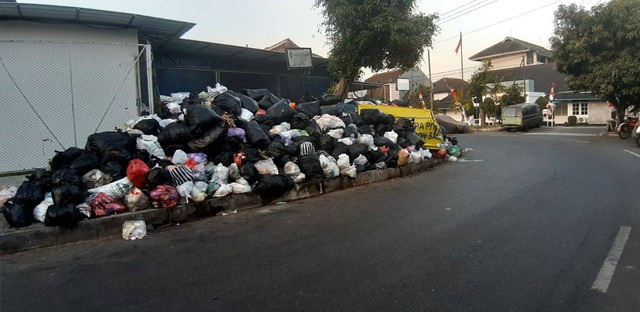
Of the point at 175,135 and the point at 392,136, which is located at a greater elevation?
the point at 175,135

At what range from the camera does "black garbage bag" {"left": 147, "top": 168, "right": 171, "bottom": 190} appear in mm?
6176

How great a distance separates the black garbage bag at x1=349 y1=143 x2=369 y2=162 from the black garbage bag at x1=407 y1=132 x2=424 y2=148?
2.26m

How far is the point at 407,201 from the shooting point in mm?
7051

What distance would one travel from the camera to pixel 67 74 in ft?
32.1

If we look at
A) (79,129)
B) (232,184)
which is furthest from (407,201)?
(79,129)

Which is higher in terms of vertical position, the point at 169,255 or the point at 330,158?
the point at 330,158

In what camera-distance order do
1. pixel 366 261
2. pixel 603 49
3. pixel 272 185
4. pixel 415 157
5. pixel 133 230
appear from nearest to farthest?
pixel 366 261 → pixel 133 230 → pixel 272 185 → pixel 415 157 → pixel 603 49

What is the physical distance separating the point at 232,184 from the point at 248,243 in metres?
2.06

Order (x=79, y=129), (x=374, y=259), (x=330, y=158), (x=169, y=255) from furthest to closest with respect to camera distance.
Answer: (x=79, y=129) < (x=330, y=158) < (x=169, y=255) < (x=374, y=259)

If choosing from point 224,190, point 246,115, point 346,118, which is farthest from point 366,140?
point 224,190

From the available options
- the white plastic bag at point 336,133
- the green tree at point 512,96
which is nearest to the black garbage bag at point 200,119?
the white plastic bag at point 336,133

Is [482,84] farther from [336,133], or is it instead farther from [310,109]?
[336,133]

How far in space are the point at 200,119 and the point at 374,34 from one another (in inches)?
390

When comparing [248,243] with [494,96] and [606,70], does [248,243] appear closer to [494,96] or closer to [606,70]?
[606,70]
